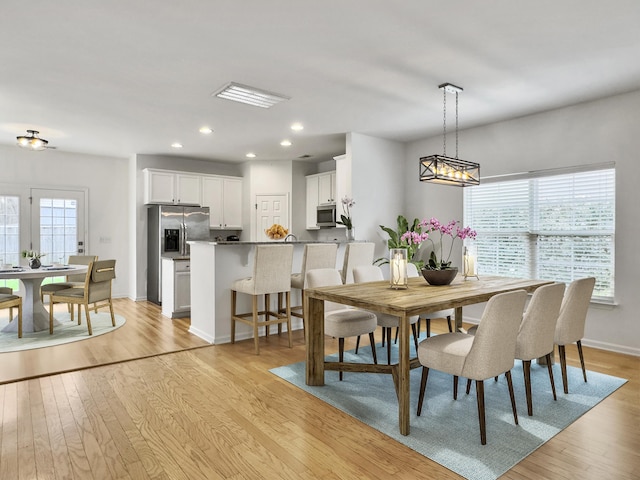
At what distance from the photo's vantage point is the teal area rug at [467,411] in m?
2.14

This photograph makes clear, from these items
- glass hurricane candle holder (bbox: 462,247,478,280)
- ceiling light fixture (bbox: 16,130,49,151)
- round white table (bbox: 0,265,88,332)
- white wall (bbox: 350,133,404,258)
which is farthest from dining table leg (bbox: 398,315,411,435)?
ceiling light fixture (bbox: 16,130,49,151)

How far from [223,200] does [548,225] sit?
5449mm

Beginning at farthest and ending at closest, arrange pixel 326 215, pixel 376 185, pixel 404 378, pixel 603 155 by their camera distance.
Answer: pixel 326 215
pixel 376 185
pixel 603 155
pixel 404 378

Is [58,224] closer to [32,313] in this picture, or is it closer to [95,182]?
[95,182]

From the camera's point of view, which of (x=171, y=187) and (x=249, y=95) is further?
(x=171, y=187)

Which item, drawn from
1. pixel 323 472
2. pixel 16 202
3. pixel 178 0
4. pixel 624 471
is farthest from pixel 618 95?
pixel 16 202

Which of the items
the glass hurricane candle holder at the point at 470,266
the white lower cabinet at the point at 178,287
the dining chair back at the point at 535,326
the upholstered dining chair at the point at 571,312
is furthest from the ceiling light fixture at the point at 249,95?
the upholstered dining chair at the point at 571,312

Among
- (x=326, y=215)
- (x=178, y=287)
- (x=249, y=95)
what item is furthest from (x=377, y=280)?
(x=326, y=215)

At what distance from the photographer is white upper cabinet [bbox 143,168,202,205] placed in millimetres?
6832

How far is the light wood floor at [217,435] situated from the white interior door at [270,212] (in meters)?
4.41

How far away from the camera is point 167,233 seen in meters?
6.71

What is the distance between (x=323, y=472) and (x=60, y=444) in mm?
1507

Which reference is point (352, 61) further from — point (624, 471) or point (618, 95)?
point (624, 471)

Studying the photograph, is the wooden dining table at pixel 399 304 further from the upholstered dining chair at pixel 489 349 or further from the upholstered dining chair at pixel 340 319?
the upholstered dining chair at pixel 489 349
